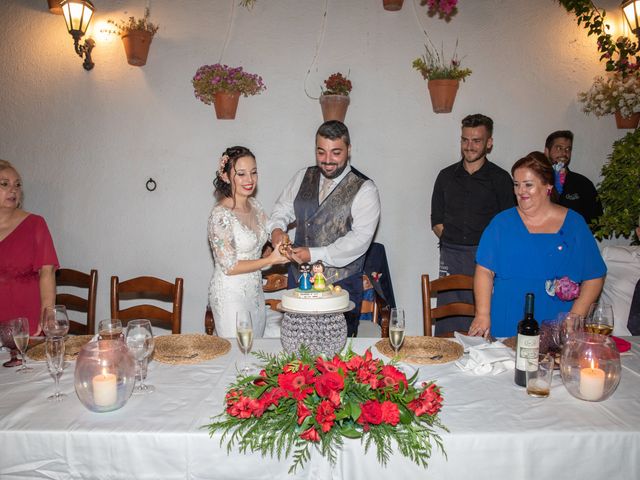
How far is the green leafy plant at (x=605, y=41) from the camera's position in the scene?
424 cm

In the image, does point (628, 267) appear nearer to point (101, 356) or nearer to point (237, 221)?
point (237, 221)

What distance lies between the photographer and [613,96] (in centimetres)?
438

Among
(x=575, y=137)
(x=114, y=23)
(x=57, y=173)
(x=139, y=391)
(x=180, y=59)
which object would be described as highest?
(x=114, y=23)

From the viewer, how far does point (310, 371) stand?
1574 millimetres

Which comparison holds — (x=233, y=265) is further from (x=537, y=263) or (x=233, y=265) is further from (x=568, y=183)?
(x=568, y=183)

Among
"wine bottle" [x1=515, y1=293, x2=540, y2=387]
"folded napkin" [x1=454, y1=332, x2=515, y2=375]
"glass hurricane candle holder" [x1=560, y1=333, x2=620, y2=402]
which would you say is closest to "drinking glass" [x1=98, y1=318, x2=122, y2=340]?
"folded napkin" [x1=454, y1=332, x2=515, y2=375]

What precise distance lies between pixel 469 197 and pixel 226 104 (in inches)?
82.6

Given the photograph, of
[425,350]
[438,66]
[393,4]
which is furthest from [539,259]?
[393,4]

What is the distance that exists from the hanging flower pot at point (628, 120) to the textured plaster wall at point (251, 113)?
0.23 feet

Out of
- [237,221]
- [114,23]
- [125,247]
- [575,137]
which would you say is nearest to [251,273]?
[237,221]

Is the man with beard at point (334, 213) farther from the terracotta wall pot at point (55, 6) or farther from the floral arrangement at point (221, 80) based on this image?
the terracotta wall pot at point (55, 6)

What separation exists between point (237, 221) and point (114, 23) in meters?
2.54

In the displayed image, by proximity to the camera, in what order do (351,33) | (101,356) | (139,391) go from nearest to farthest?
(101,356) < (139,391) < (351,33)

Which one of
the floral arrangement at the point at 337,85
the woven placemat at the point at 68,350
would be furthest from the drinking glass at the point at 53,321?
the floral arrangement at the point at 337,85
